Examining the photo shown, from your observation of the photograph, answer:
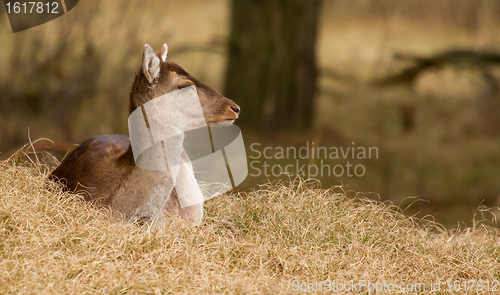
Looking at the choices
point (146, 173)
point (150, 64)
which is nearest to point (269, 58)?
point (150, 64)

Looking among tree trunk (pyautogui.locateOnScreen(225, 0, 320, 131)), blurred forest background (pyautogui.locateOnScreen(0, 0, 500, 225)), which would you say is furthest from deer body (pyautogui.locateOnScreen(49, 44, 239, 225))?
tree trunk (pyautogui.locateOnScreen(225, 0, 320, 131))

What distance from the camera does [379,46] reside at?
41.3 ft

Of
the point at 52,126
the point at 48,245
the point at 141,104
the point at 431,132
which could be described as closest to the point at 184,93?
the point at 141,104

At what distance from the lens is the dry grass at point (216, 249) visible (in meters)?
2.91

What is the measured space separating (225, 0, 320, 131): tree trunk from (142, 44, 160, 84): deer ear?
14.8 ft

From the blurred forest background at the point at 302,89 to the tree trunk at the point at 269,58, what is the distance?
2 centimetres

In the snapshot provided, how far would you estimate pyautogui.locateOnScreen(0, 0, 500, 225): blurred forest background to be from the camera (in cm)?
770

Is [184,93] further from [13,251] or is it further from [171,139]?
[13,251]

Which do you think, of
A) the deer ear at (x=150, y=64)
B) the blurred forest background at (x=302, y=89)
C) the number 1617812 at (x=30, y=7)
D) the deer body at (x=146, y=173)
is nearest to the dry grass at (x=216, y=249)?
the deer body at (x=146, y=173)

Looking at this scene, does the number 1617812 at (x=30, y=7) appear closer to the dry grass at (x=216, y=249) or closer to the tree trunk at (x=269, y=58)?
the tree trunk at (x=269, y=58)

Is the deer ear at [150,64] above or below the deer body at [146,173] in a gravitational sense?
above

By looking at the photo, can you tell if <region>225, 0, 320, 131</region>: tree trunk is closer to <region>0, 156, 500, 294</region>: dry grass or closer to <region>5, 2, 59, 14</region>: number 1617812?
<region>5, 2, 59, 14</region>: number 1617812

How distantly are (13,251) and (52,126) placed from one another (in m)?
5.52

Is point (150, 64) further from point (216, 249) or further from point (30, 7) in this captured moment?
point (30, 7)
